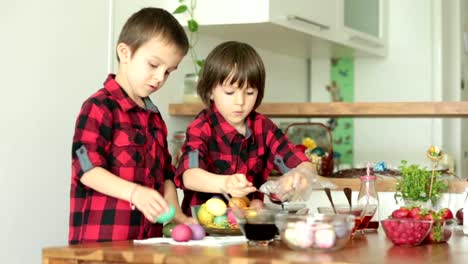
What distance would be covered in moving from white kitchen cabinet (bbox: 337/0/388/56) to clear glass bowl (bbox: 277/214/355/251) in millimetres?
2143

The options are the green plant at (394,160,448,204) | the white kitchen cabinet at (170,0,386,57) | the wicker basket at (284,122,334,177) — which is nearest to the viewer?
the green plant at (394,160,448,204)

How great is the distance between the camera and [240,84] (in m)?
2.19

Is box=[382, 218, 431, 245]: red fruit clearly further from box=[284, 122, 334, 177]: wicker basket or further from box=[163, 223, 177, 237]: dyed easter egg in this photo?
box=[284, 122, 334, 177]: wicker basket

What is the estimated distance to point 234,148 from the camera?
2.28m

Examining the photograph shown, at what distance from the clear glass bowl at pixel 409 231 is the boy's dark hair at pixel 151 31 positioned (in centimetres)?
61

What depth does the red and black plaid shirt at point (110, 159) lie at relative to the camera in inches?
74.7

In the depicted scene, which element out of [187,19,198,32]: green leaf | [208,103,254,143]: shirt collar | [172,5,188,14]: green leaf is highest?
[172,5,188,14]: green leaf

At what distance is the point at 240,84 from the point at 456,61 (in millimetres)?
2451

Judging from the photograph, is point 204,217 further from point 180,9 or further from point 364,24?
point 364,24

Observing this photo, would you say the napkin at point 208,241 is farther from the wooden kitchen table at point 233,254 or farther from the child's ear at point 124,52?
the child's ear at point 124,52

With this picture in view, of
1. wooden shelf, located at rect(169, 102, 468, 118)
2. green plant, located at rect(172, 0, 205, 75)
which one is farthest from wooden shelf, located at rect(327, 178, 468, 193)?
green plant, located at rect(172, 0, 205, 75)

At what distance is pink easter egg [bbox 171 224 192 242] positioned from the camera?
1.69m

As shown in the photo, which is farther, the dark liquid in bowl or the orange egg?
the orange egg

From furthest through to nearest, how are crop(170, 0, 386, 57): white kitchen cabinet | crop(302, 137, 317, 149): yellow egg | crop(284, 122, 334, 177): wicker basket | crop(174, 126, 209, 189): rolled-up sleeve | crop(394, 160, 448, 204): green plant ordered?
crop(284, 122, 334, 177): wicker basket, crop(302, 137, 317, 149): yellow egg, crop(170, 0, 386, 57): white kitchen cabinet, crop(394, 160, 448, 204): green plant, crop(174, 126, 209, 189): rolled-up sleeve
